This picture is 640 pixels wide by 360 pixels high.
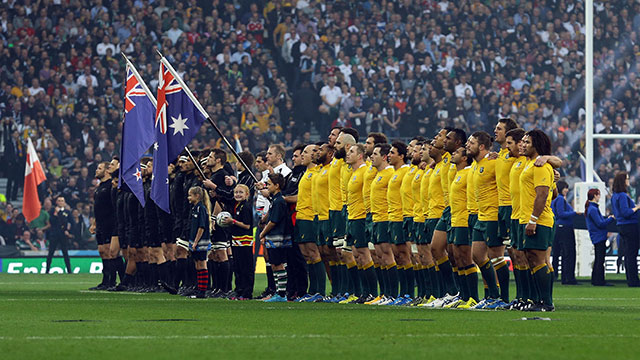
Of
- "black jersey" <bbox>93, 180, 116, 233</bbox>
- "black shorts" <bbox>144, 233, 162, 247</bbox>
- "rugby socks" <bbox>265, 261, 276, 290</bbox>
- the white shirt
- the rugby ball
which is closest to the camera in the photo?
the rugby ball

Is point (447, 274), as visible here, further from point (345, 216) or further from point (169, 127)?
point (169, 127)

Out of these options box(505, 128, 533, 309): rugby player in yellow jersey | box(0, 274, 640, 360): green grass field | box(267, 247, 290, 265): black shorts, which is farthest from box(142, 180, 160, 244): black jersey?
box(505, 128, 533, 309): rugby player in yellow jersey

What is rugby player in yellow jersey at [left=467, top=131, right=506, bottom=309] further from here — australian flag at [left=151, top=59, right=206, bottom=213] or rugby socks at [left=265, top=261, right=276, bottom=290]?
australian flag at [left=151, top=59, right=206, bottom=213]

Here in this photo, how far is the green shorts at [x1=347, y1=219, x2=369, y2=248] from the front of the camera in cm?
1380

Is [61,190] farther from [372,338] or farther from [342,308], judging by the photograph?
[372,338]

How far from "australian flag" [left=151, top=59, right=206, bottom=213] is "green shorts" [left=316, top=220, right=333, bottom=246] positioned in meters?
2.24

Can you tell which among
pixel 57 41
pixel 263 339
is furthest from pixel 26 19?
pixel 263 339

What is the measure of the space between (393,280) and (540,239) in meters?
2.70

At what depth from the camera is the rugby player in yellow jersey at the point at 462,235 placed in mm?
12383

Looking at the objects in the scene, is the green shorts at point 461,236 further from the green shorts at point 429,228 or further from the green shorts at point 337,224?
the green shorts at point 337,224

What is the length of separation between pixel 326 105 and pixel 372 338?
22366 millimetres

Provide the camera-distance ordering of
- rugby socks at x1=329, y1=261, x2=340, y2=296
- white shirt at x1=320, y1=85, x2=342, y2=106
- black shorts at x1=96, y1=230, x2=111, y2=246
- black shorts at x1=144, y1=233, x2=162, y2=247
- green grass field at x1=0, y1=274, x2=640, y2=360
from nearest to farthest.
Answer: green grass field at x1=0, y1=274, x2=640, y2=360
rugby socks at x1=329, y1=261, x2=340, y2=296
black shorts at x1=144, y1=233, x2=162, y2=247
black shorts at x1=96, y1=230, x2=111, y2=246
white shirt at x1=320, y1=85, x2=342, y2=106

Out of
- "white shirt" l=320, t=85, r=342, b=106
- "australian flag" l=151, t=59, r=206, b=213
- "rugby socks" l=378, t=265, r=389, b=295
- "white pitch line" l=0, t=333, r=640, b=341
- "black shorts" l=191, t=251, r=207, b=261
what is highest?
"white shirt" l=320, t=85, r=342, b=106

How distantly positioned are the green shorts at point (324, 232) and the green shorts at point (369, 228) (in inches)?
17.9
